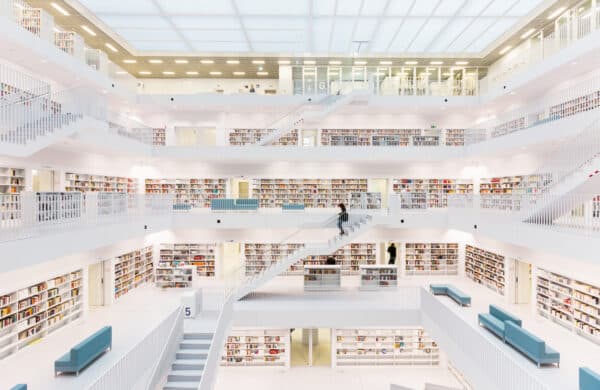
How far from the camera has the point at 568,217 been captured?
7.92 metres

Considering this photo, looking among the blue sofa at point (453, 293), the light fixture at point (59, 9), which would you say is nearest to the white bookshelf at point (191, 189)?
the light fixture at point (59, 9)

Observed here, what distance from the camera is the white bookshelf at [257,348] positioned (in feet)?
35.1

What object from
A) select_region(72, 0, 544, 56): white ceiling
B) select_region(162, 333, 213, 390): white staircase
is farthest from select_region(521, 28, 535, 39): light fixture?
select_region(162, 333, 213, 390): white staircase

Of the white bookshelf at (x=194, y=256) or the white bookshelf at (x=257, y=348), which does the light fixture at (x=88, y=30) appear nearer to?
the white bookshelf at (x=194, y=256)

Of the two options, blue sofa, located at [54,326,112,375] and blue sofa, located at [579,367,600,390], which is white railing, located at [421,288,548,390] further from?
blue sofa, located at [54,326,112,375]

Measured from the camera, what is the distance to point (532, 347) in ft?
20.3

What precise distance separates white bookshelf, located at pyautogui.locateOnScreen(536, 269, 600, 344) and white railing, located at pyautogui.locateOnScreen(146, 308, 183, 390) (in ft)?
29.1

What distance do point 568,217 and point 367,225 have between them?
4.95 m

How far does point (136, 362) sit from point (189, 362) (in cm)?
161

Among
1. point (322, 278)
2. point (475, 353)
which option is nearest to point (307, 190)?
point (322, 278)

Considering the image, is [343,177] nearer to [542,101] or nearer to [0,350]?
[542,101]

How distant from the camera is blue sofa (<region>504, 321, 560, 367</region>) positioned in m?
6.07

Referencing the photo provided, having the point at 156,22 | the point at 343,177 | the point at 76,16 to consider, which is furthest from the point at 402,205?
the point at 76,16

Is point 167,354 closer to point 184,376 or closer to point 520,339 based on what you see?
point 184,376
